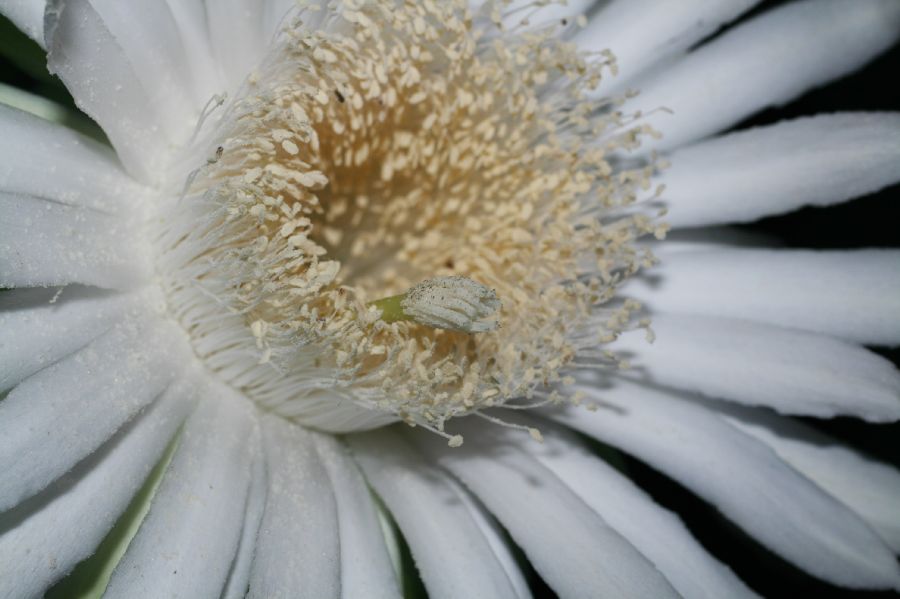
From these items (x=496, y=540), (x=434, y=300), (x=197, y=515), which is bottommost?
(x=496, y=540)

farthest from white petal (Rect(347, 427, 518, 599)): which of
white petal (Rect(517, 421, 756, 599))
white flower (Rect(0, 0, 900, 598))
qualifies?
white petal (Rect(517, 421, 756, 599))

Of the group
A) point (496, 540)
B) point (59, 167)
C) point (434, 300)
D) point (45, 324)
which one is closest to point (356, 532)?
point (496, 540)

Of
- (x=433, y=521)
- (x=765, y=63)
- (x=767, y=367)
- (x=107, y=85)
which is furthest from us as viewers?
(x=765, y=63)

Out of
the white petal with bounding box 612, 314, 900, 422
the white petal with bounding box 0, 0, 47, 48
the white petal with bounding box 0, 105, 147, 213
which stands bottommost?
the white petal with bounding box 612, 314, 900, 422

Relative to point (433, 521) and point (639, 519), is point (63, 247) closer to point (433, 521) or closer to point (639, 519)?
point (433, 521)

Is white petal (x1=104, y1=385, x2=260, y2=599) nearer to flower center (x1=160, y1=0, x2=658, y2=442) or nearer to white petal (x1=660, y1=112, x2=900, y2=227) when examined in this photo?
flower center (x1=160, y1=0, x2=658, y2=442)

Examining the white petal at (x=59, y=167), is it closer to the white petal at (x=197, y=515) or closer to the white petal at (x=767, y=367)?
the white petal at (x=197, y=515)

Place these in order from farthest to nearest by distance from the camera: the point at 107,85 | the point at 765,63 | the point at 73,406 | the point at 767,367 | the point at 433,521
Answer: the point at 765,63 < the point at 767,367 < the point at 433,521 < the point at 107,85 < the point at 73,406
